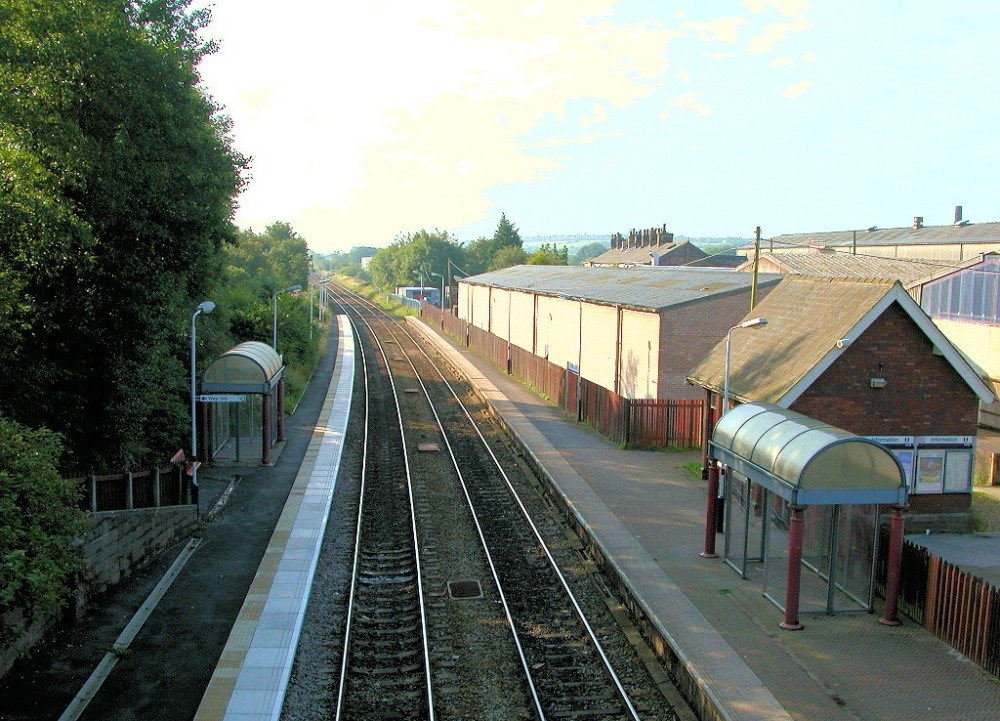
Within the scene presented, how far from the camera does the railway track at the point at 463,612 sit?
39.1ft

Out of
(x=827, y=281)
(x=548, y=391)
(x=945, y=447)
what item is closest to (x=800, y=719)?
(x=945, y=447)

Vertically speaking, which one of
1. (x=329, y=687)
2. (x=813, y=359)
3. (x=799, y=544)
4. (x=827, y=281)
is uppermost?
(x=827, y=281)

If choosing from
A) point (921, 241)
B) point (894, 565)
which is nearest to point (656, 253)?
point (921, 241)

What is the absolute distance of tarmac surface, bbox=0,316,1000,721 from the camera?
11555 mm

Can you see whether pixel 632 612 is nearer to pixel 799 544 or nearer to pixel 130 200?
pixel 799 544

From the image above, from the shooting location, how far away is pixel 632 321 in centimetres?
3312

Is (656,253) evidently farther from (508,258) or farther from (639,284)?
(639,284)

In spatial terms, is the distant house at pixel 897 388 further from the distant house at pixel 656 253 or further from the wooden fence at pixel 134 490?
the distant house at pixel 656 253

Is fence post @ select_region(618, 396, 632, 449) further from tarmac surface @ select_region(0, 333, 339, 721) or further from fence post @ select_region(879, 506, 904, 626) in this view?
fence post @ select_region(879, 506, 904, 626)

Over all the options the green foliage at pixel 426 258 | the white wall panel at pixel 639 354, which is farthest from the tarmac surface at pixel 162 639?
the green foliage at pixel 426 258

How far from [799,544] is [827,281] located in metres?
9.87

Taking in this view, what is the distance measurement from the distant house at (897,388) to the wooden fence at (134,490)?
13.1m

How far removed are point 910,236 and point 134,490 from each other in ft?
267

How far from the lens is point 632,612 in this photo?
584 inches
